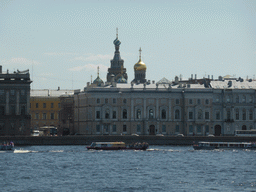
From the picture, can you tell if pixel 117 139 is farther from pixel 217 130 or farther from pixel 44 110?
pixel 44 110

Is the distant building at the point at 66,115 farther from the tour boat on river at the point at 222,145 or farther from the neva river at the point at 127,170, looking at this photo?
the tour boat on river at the point at 222,145

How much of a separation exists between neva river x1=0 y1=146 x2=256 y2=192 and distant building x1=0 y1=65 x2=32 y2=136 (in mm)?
19553

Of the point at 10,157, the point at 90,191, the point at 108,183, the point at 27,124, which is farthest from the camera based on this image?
the point at 27,124

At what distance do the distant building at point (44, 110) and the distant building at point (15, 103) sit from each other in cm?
4025

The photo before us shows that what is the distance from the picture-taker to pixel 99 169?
89500 mm

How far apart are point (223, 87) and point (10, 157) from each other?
202 ft

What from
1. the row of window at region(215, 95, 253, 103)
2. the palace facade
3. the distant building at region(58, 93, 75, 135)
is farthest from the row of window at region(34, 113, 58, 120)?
the row of window at region(215, 95, 253, 103)

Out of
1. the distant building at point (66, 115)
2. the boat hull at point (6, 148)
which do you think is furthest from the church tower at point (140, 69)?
the boat hull at point (6, 148)

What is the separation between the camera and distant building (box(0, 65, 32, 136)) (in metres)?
141

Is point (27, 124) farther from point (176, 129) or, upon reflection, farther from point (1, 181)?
point (1, 181)

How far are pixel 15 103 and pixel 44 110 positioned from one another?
41928 mm

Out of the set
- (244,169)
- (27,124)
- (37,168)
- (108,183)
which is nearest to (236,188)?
(108,183)

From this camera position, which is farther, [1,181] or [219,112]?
[219,112]

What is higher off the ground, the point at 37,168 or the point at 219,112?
the point at 219,112
